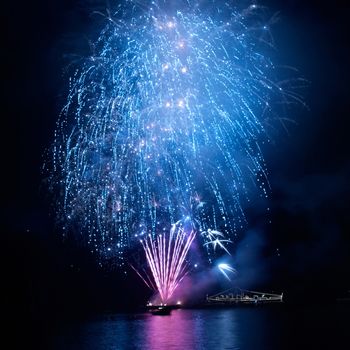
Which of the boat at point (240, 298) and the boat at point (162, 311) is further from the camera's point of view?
the boat at point (240, 298)

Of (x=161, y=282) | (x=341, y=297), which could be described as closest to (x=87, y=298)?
(x=161, y=282)

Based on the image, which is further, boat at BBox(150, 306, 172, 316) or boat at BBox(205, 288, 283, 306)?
boat at BBox(205, 288, 283, 306)

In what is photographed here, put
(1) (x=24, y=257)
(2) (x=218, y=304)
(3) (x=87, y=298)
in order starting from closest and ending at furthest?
(1) (x=24, y=257)
(3) (x=87, y=298)
(2) (x=218, y=304)

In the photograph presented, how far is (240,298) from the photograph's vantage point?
100125 mm

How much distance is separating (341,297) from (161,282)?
77553mm

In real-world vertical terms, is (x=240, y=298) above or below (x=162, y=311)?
above

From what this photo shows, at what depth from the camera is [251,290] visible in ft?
349

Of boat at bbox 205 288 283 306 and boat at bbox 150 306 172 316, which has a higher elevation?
boat at bbox 205 288 283 306

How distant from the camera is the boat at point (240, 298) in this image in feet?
311

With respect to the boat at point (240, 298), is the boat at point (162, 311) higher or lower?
lower

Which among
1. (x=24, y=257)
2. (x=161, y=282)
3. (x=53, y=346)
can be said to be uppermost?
(x=24, y=257)

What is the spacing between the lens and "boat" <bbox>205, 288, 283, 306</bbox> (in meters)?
94.8

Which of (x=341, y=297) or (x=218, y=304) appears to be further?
(x=341, y=297)

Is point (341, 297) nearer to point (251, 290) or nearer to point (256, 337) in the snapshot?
point (251, 290)
